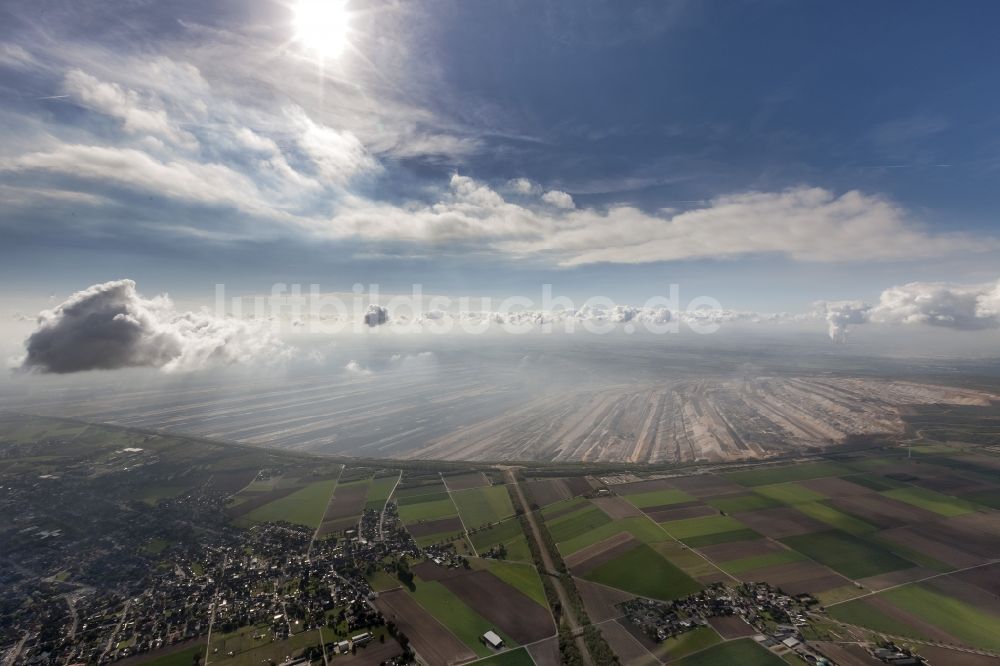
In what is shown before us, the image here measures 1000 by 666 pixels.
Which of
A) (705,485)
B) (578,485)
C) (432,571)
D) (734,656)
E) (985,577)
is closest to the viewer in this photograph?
(734,656)

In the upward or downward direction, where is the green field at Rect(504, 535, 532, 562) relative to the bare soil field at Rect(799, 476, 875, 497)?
downward

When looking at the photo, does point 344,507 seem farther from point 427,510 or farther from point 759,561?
point 759,561

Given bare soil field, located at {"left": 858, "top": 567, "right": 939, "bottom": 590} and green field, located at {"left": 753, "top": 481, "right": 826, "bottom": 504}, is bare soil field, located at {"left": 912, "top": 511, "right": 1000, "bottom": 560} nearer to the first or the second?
bare soil field, located at {"left": 858, "top": 567, "right": 939, "bottom": 590}

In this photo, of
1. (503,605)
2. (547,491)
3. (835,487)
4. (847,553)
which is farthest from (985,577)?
(547,491)

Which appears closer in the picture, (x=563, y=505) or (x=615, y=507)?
(x=615, y=507)

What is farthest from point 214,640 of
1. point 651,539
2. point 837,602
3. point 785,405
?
point 785,405

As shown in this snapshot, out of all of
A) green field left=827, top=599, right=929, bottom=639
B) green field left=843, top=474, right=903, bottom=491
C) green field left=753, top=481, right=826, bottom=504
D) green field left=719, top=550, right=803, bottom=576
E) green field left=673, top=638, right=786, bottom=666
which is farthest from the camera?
green field left=843, top=474, right=903, bottom=491

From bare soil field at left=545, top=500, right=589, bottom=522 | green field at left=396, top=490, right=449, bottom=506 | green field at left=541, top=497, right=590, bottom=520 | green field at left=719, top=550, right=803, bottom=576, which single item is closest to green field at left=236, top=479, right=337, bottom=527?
green field at left=396, top=490, right=449, bottom=506
